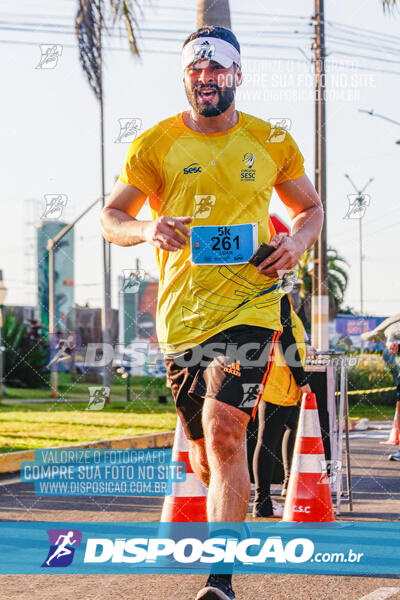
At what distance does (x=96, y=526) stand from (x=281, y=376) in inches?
61.3

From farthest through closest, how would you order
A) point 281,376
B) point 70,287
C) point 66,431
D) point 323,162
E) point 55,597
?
point 70,287, point 323,162, point 66,431, point 281,376, point 55,597

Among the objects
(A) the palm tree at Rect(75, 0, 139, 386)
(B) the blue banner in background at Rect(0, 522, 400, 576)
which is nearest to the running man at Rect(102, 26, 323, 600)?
(B) the blue banner in background at Rect(0, 522, 400, 576)

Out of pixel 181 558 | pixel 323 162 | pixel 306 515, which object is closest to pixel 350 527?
pixel 306 515

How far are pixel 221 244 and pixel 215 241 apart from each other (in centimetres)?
3

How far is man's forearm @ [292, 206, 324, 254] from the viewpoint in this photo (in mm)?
3594

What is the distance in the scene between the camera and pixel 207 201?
3.59 m

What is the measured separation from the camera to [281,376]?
19.1 feet

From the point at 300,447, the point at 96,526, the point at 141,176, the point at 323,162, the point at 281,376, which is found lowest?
the point at 96,526

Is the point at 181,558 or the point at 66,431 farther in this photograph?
the point at 66,431

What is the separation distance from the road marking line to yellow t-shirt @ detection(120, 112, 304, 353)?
3.93 ft

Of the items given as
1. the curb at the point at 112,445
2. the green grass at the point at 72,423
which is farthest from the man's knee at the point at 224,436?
the green grass at the point at 72,423

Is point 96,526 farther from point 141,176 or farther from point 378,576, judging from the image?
point 141,176

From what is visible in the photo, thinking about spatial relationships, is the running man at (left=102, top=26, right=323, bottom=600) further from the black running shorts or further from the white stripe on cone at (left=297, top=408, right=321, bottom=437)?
the white stripe on cone at (left=297, top=408, right=321, bottom=437)

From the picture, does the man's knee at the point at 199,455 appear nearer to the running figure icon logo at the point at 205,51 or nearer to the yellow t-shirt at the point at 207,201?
the yellow t-shirt at the point at 207,201
